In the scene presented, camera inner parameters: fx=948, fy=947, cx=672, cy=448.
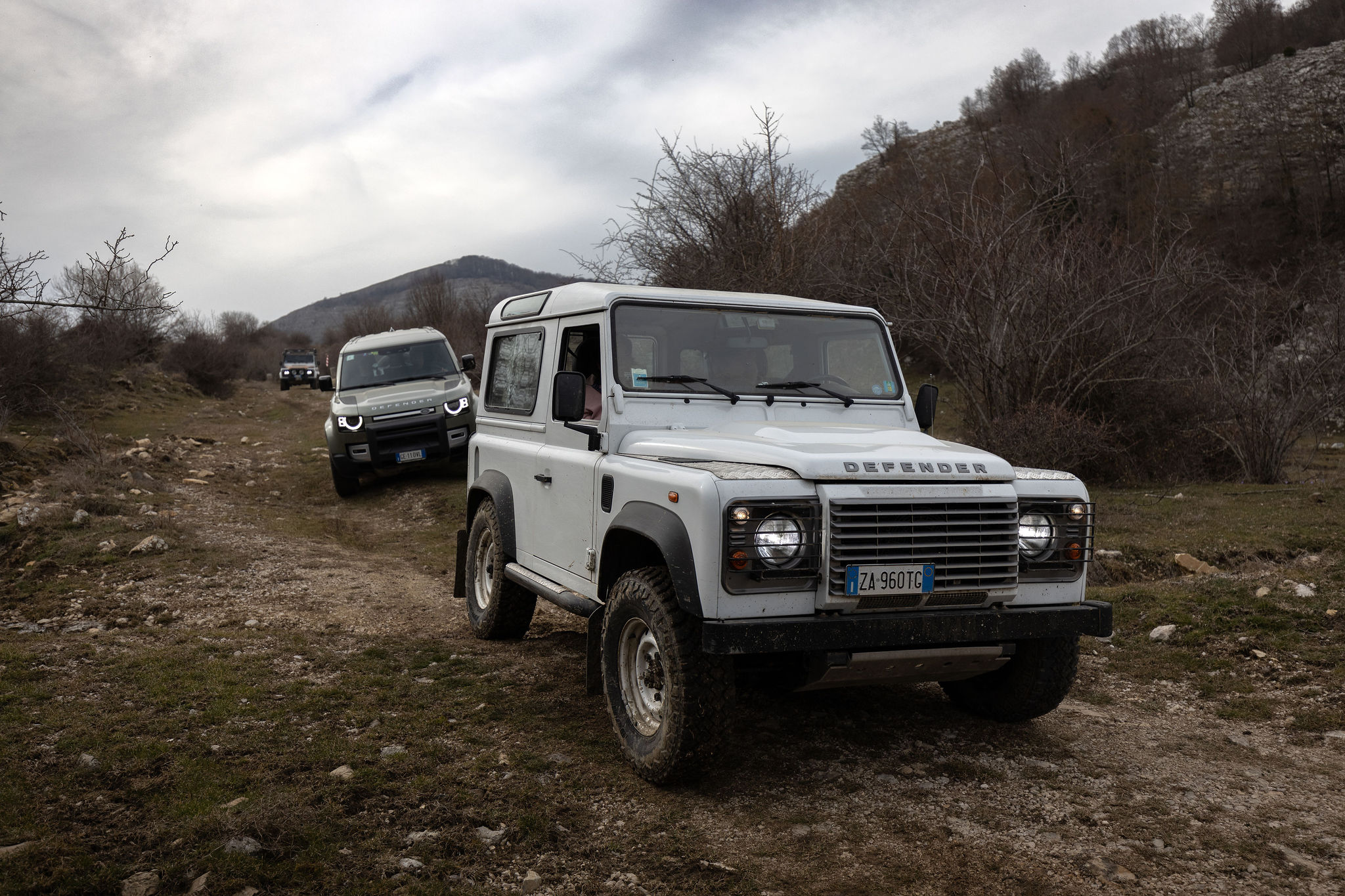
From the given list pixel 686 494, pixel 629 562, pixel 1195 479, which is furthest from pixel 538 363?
pixel 1195 479

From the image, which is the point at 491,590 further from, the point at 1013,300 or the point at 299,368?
the point at 299,368

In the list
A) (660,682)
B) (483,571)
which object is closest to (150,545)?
(483,571)

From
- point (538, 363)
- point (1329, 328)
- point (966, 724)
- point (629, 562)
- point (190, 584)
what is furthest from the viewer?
point (1329, 328)

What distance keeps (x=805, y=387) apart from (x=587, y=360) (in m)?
1.13

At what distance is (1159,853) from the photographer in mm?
3182

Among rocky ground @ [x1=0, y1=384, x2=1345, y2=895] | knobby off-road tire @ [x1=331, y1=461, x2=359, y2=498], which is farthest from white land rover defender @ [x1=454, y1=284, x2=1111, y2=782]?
knobby off-road tire @ [x1=331, y1=461, x2=359, y2=498]

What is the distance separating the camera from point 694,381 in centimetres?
462

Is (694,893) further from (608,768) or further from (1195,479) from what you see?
(1195,479)

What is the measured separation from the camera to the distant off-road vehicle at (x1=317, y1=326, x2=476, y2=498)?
1245 centimetres

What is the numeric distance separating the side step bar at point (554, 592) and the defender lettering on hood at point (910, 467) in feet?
4.51

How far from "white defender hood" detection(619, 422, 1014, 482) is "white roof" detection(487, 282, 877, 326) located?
2.43 feet

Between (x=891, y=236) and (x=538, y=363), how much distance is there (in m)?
9.50

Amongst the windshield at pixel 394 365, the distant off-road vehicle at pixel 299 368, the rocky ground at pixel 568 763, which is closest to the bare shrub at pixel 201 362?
the distant off-road vehicle at pixel 299 368

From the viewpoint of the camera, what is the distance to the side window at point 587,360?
187 inches
